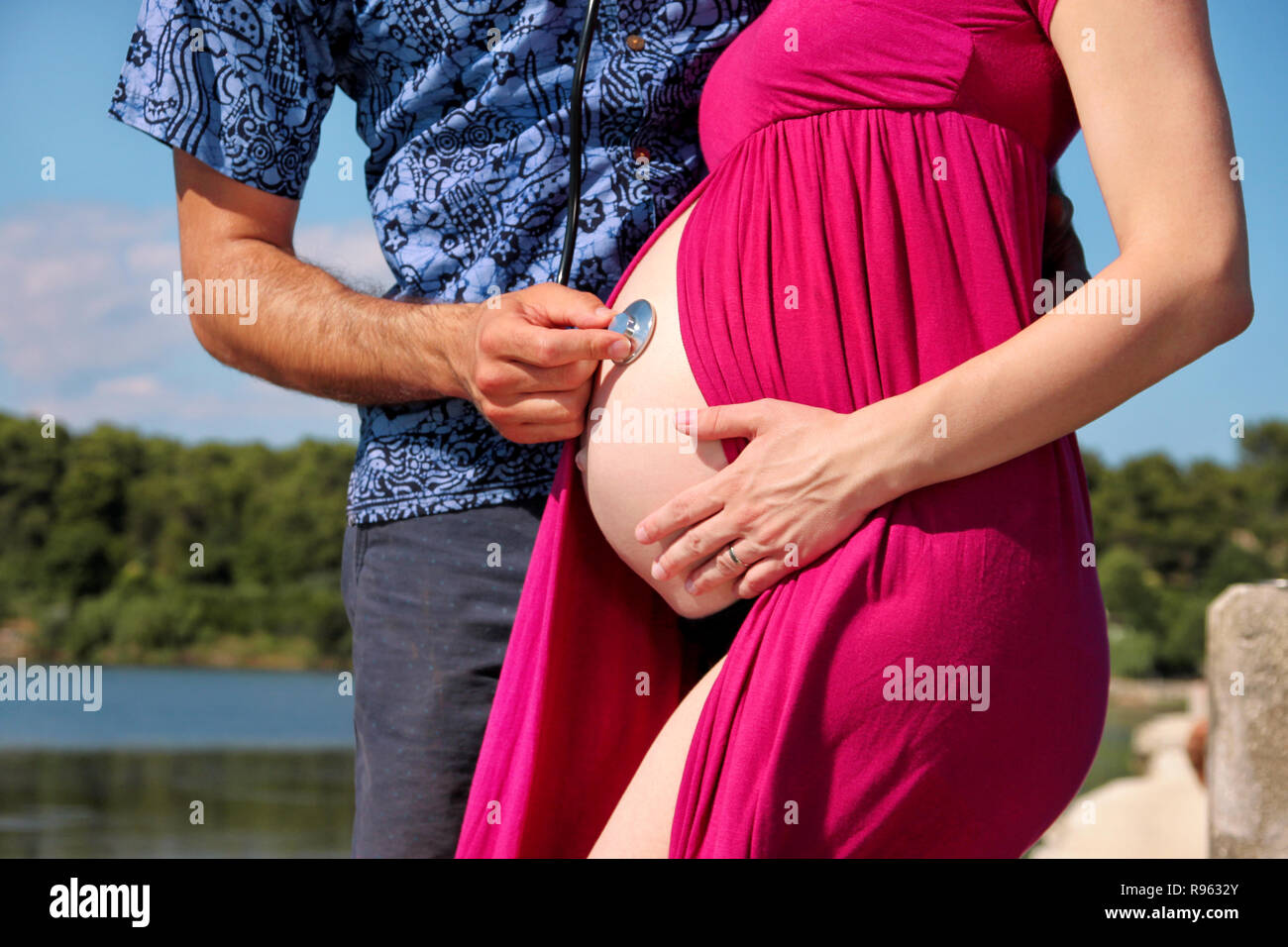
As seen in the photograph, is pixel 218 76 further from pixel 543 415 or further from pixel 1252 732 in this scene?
pixel 1252 732

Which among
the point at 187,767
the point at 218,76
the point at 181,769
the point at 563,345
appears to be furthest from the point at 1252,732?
the point at 187,767

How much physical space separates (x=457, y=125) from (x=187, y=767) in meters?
46.8

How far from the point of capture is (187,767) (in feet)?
142

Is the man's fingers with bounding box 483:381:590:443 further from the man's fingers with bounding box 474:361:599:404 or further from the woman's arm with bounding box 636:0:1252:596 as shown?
the woman's arm with bounding box 636:0:1252:596

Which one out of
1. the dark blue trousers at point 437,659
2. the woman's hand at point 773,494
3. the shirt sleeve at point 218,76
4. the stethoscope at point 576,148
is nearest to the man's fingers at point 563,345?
the woman's hand at point 773,494

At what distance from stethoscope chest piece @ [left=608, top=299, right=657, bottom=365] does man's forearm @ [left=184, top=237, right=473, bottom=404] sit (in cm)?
33

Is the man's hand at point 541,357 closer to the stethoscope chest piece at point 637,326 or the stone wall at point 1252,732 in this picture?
the stethoscope chest piece at point 637,326

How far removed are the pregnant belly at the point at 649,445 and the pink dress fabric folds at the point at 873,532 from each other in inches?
1.5

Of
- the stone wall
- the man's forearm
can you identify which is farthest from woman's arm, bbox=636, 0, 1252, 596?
the stone wall

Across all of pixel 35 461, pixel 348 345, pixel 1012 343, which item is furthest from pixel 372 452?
pixel 35 461

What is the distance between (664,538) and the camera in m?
1.28

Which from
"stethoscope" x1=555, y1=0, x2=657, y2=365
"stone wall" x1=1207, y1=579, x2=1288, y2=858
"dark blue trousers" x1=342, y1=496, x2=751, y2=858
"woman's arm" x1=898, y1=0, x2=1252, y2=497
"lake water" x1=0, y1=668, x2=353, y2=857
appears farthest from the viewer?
"lake water" x1=0, y1=668, x2=353, y2=857

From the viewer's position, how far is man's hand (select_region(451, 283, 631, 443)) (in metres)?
1.29
